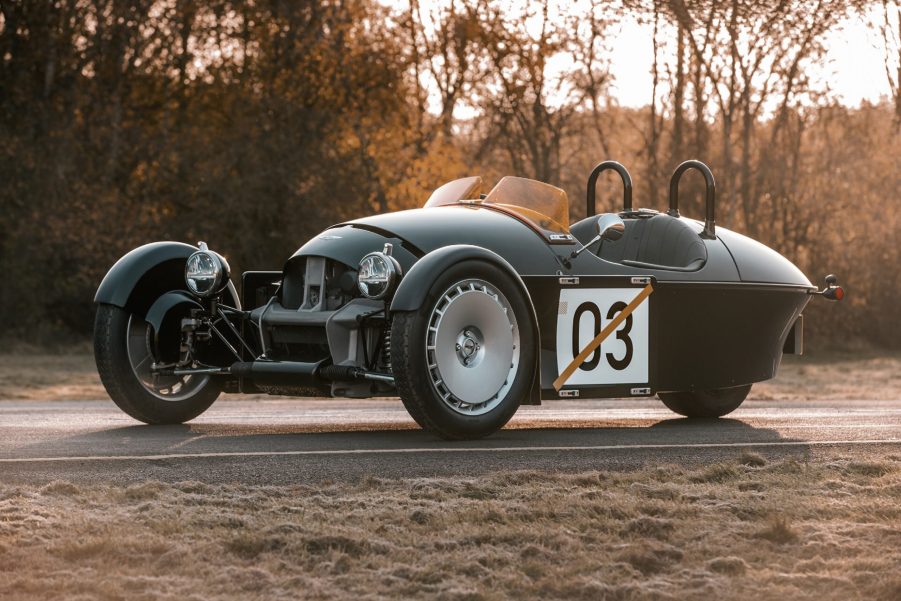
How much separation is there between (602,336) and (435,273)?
161 centimetres

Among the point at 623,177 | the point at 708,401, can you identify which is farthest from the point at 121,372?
the point at 708,401

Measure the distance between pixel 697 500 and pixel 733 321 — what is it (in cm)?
395

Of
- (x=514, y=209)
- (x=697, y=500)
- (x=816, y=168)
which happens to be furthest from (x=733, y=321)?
(x=816, y=168)

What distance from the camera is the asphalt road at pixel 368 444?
21.6 feet

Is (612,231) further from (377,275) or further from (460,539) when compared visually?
(460,539)

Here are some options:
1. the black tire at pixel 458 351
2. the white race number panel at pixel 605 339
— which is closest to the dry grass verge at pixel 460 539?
the black tire at pixel 458 351

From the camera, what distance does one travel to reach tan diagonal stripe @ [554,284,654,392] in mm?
8461

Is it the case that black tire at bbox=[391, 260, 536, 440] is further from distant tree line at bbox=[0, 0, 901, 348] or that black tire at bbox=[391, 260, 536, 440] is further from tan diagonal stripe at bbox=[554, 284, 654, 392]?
distant tree line at bbox=[0, 0, 901, 348]

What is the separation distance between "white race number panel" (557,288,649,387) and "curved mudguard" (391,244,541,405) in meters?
0.56

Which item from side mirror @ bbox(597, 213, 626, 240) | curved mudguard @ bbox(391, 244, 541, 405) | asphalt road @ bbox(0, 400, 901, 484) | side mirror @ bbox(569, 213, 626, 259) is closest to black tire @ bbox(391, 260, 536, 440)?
curved mudguard @ bbox(391, 244, 541, 405)

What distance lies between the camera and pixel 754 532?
5074 mm

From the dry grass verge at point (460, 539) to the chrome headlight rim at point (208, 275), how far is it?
116 inches

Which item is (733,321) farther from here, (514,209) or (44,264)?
(44,264)

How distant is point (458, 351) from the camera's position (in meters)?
7.69
